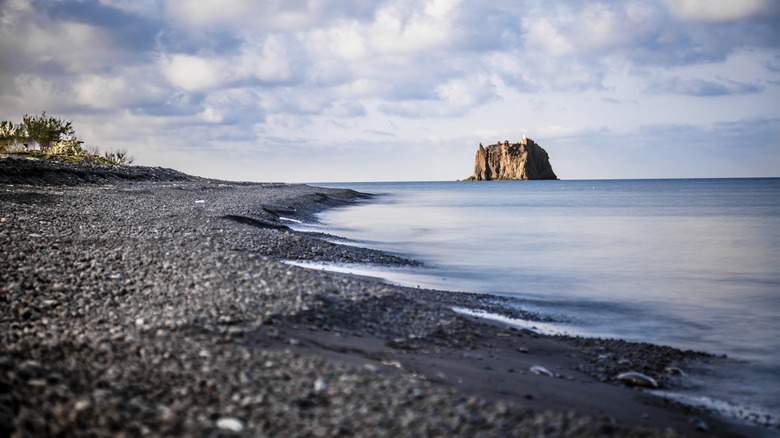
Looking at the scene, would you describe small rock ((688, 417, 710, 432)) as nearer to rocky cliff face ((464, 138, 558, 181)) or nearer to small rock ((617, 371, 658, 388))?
small rock ((617, 371, 658, 388))

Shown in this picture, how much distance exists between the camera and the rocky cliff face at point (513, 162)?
171375 millimetres

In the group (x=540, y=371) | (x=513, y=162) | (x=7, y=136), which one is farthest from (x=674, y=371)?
(x=513, y=162)

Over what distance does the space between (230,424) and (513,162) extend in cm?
17528

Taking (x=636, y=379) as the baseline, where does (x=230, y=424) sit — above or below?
above

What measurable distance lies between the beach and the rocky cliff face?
555 feet

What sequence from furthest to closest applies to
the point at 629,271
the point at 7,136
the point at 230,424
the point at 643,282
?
the point at 7,136 → the point at 629,271 → the point at 643,282 → the point at 230,424

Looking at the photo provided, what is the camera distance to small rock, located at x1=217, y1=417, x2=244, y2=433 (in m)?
3.26

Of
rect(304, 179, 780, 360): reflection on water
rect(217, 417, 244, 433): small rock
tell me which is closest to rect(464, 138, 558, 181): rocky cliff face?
rect(304, 179, 780, 360): reflection on water

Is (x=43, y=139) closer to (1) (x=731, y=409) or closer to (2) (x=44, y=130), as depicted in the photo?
(2) (x=44, y=130)

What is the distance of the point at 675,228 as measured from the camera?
2630 cm

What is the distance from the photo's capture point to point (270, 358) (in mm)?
4414

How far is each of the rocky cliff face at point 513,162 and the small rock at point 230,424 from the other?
17397cm

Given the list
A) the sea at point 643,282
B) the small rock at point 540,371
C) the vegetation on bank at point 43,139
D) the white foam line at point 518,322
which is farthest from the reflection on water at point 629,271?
the vegetation on bank at point 43,139

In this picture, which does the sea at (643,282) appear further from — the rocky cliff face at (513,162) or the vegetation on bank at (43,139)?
the rocky cliff face at (513,162)
